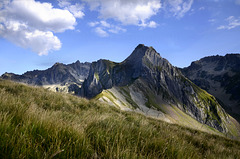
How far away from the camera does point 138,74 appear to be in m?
184

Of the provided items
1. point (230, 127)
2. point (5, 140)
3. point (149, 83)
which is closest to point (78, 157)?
point (5, 140)

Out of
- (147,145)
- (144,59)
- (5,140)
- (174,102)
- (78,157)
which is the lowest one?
(174,102)

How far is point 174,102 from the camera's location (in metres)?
170

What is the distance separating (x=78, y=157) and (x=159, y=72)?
19615cm

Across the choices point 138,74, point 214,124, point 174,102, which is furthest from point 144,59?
Answer: point 214,124

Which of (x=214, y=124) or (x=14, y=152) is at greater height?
(x=14, y=152)

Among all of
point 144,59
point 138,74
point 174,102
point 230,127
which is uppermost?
point 144,59

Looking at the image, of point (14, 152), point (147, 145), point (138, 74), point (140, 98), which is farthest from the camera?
point (138, 74)

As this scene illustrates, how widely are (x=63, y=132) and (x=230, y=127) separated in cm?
23068

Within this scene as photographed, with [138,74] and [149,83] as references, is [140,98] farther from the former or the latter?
[138,74]

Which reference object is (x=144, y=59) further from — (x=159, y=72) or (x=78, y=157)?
(x=78, y=157)

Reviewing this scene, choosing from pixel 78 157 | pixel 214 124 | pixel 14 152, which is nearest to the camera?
pixel 14 152

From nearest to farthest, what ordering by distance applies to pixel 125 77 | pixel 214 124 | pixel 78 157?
1. pixel 78 157
2. pixel 214 124
3. pixel 125 77

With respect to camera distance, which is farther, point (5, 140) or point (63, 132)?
point (63, 132)
